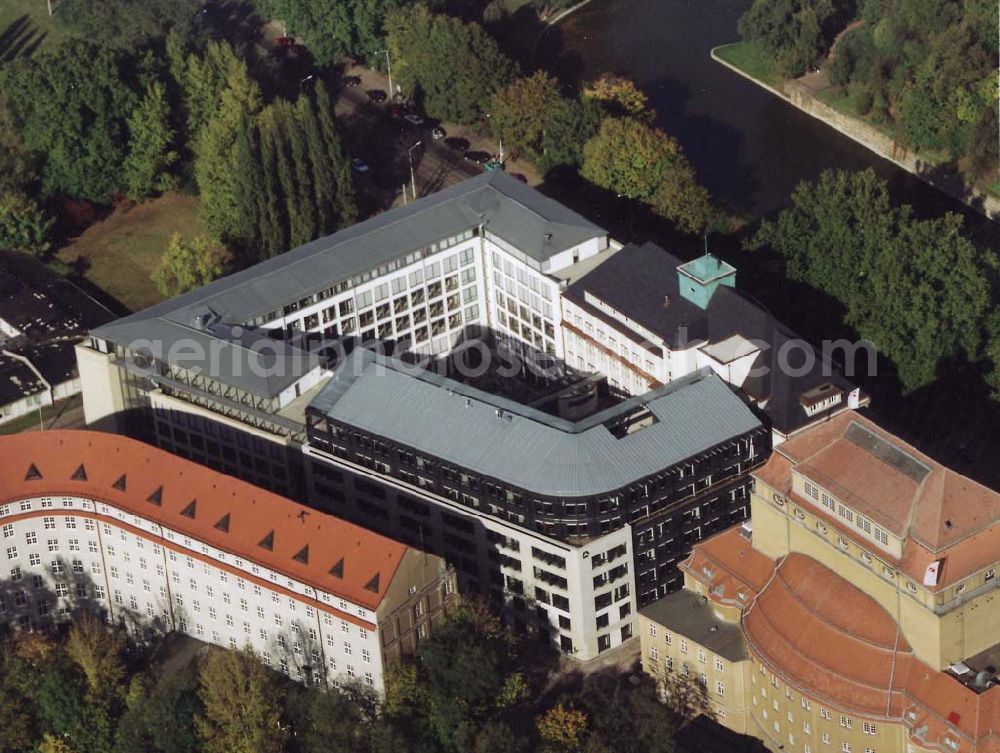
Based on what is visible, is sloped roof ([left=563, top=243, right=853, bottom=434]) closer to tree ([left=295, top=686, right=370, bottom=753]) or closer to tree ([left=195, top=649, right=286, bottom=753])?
tree ([left=295, top=686, right=370, bottom=753])

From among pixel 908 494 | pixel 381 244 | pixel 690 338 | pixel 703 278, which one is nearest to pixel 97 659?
pixel 381 244

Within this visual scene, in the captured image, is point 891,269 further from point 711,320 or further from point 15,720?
point 15,720

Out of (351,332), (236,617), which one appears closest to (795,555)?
(236,617)

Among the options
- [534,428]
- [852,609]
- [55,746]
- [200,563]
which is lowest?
[55,746]

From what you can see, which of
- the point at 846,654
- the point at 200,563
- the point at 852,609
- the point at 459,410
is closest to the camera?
the point at 846,654

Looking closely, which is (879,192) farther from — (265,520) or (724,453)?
(265,520)

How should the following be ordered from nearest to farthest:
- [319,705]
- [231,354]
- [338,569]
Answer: [319,705] → [338,569] → [231,354]

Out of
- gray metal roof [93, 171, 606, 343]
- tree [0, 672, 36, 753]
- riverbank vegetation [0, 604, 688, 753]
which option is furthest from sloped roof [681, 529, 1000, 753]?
tree [0, 672, 36, 753]
